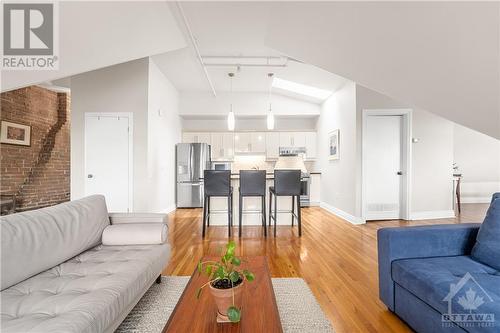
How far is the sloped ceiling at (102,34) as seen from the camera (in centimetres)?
250

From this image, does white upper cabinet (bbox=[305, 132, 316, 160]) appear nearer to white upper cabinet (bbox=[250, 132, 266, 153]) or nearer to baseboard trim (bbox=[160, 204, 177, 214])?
white upper cabinet (bbox=[250, 132, 266, 153])

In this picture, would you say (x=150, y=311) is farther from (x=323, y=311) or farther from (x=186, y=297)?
(x=323, y=311)

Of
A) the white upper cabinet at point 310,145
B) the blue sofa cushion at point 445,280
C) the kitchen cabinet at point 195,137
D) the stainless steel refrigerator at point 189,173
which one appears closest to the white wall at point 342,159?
the white upper cabinet at point 310,145

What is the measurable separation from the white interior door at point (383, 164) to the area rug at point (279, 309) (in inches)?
130

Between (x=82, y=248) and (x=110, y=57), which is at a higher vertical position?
(x=110, y=57)

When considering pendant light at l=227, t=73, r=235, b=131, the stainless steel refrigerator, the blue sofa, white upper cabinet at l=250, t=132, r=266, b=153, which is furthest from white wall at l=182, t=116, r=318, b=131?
the blue sofa

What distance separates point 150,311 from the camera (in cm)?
182

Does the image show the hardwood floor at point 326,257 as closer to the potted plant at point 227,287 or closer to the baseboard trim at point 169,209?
the baseboard trim at point 169,209

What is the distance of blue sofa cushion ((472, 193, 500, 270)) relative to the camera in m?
1.57

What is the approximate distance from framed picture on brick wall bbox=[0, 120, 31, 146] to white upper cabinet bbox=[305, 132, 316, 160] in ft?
21.7

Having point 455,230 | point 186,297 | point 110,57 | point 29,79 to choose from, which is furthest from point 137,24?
point 455,230

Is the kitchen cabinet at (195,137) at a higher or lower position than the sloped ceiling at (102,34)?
lower

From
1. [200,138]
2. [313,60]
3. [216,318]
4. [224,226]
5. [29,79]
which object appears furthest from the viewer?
[200,138]

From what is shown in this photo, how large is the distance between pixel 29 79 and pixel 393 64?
12.5 feet
